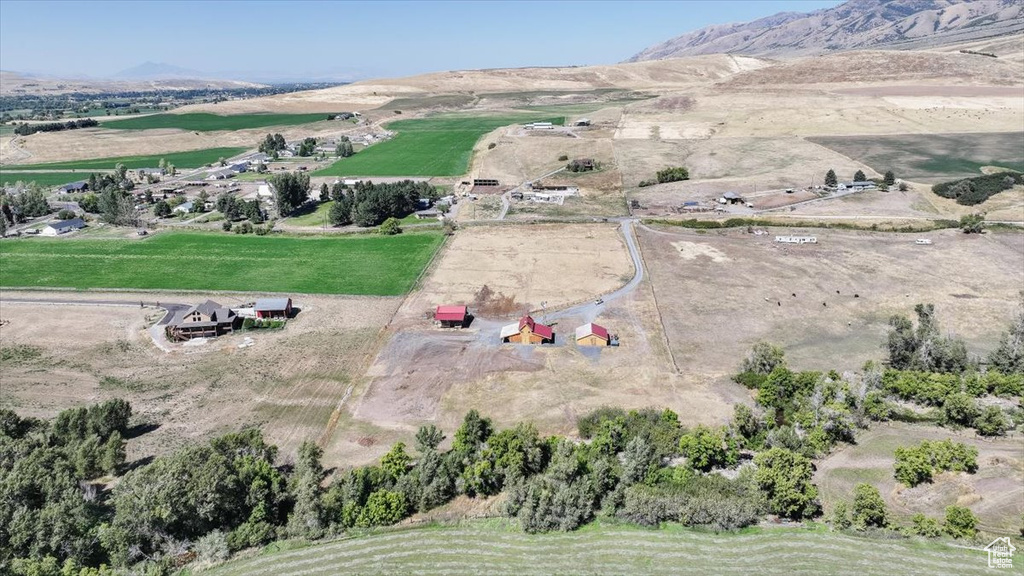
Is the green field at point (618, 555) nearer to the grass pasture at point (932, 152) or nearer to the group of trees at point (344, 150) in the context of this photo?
the grass pasture at point (932, 152)

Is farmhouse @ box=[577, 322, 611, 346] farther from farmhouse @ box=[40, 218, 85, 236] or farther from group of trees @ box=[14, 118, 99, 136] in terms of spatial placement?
group of trees @ box=[14, 118, 99, 136]

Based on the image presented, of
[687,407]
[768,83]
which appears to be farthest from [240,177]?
[768,83]

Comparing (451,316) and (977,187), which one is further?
(977,187)

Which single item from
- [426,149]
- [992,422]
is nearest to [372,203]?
[426,149]

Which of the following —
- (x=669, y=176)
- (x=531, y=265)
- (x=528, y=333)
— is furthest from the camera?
(x=669, y=176)

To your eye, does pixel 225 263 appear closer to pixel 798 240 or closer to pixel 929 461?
pixel 929 461

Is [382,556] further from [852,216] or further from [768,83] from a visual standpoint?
[768,83]

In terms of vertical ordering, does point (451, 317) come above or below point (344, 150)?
below
